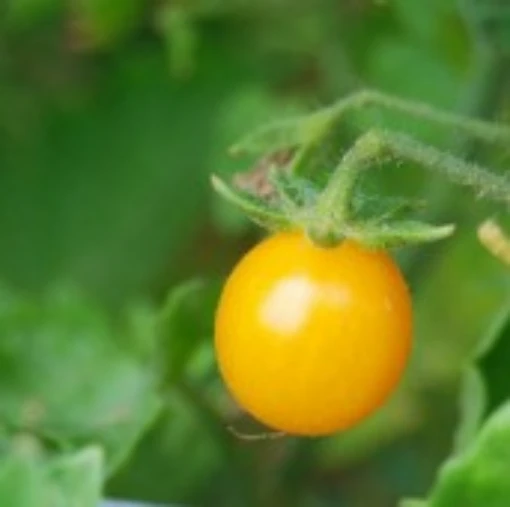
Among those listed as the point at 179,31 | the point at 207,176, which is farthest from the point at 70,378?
the point at 207,176

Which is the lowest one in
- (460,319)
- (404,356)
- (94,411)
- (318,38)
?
(404,356)

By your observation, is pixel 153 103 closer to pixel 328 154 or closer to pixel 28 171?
pixel 28 171

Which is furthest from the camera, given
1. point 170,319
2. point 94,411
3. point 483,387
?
point 94,411

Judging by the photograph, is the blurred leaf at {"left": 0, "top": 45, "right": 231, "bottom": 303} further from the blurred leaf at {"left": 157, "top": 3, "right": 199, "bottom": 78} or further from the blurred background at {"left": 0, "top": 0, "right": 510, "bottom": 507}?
the blurred leaf at {"left": 157, "top": 3, "right": 199, "bottom": 78}

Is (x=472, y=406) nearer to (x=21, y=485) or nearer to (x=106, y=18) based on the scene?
(x=21, y=485)

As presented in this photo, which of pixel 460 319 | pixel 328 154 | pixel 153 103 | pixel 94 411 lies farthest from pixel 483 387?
pixel 153 103

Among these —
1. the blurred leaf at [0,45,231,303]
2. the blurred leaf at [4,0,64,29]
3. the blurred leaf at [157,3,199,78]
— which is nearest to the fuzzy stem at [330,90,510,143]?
the blurred leaf at [157,3,199,78]
